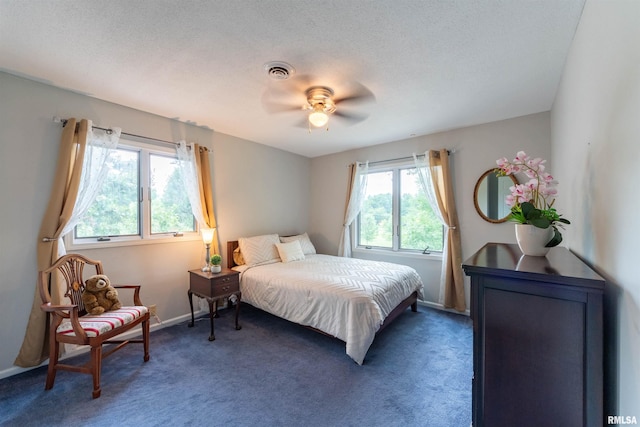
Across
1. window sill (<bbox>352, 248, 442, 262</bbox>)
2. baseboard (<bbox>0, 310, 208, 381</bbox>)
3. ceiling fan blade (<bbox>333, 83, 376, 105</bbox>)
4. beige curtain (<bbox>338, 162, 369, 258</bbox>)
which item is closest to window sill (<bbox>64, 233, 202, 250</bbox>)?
baseboard (<bbox>0, 310, 208, 381</bbox>)

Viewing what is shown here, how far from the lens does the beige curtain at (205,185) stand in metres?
3.29

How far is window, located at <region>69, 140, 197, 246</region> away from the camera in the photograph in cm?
264

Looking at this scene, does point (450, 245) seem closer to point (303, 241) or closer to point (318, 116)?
point (303, 241)

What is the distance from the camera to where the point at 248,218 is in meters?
3.95

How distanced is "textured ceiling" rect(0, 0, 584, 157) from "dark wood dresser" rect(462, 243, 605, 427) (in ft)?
4.88

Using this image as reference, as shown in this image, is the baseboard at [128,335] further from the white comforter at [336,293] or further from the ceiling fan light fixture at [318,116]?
the ceiling fan light fixture at [318,116]

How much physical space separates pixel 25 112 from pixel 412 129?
4020mm

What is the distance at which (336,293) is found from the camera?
8.08ft

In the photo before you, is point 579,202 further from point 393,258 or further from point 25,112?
point 25,112

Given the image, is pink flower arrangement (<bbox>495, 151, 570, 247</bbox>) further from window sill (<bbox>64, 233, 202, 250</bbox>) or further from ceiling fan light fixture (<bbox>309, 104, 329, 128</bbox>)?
window sill (<bbox>64, 233, 202, 250</bbox>)

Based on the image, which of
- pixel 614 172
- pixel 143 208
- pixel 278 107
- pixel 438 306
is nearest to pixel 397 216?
pixel 438 306

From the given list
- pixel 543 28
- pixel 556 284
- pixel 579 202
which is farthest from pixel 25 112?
pixel 579 202

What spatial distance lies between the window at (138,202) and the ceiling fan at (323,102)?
1.53 m

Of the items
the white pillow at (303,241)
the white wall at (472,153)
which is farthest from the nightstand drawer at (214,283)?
the white wall at (472,153)
